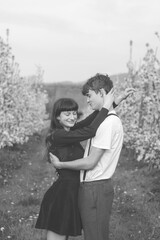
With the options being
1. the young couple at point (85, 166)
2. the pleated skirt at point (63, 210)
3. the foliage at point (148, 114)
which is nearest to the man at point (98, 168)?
the young couple at point (85, 166)

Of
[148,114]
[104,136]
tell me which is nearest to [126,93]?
[104,136]

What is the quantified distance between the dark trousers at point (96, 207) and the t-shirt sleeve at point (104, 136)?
1.17ft

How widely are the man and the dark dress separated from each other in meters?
0.20

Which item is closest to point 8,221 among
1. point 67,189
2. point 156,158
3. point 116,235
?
point 116,235

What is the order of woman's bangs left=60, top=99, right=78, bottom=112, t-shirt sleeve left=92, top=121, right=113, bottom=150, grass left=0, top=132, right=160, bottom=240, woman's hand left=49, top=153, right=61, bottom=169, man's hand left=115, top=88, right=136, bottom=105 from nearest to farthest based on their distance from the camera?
t-shirt sleeve left=92, top=121, right=113, bottom=150 → woman's hand left=49, top=153, right=61, bottom=169 → woman's bangs left=60, top=99, right=78, bottom=112 → man's hand left=115, top=88, right=136, bottom=105 → grass left=0, top=132, right=160, bottom=240

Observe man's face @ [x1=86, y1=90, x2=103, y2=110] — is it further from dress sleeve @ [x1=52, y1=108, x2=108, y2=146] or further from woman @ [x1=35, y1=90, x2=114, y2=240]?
woman @ [x1=35, y1=90, x2=114, y2=240]

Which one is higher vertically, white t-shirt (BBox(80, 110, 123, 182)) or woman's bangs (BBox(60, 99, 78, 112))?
woman's bangs (BBox(60, 99, 78, 112))

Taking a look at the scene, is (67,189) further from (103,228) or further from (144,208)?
(144,208)

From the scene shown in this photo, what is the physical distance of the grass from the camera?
6.71 m

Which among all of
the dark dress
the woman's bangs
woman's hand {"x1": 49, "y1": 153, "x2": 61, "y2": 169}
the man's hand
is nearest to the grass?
woman's hand {"x1": 49, "y1": 153, "x2": 61, "y2": 169}

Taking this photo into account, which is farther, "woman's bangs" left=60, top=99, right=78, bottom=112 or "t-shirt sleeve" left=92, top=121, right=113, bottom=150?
"woman's bangs" left=60, top=99, right=78, bottom=112

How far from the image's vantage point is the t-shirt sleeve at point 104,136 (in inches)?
153

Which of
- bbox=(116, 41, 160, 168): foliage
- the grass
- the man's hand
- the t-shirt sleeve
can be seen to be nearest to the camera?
the t-shirt sleeve

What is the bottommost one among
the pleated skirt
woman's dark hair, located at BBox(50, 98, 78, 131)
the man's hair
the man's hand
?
the pleated skirt
